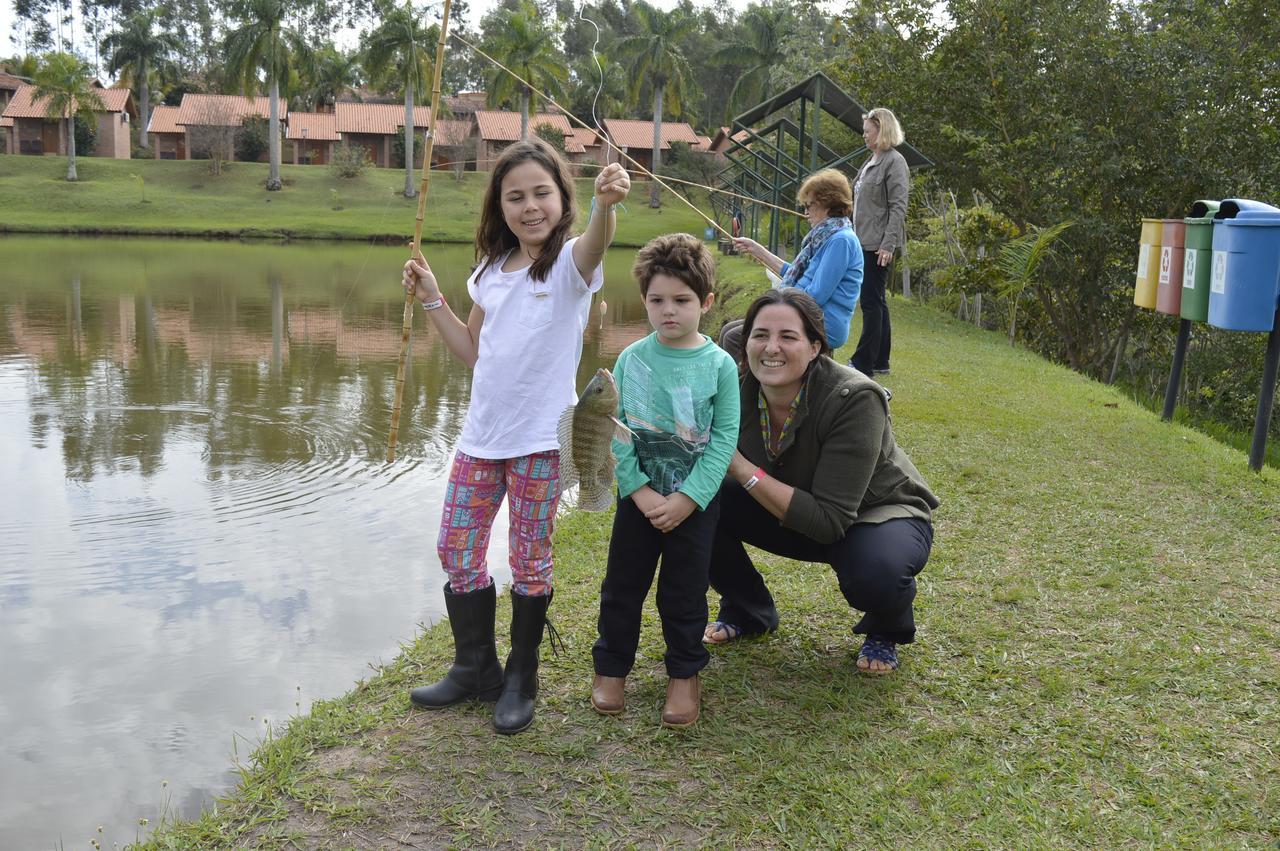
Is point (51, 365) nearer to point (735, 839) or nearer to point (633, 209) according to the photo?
point (735, 839)

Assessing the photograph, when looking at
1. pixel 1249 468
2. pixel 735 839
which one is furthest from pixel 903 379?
pixel 735 839

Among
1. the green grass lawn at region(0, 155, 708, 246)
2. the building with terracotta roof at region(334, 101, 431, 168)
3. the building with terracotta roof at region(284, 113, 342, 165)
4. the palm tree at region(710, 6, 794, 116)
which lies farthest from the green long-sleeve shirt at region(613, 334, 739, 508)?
the building with terracotta roof at region(284, 113, 342, 165)

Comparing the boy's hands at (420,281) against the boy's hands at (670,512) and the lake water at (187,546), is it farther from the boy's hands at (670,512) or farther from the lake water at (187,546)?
the lake water at (187,546)

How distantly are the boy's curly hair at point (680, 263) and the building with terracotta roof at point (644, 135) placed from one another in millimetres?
46874

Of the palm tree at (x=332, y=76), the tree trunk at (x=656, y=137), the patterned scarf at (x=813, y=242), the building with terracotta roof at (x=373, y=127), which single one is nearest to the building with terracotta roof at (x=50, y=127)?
the palm tree at (x=332, y=76)

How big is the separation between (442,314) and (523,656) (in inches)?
43.0

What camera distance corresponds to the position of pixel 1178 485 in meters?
6.22

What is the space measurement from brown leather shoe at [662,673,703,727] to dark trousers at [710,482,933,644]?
22.7 inches

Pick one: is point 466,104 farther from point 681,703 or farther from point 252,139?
point 681,703

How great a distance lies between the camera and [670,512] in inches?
123

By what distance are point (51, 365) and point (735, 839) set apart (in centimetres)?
1069

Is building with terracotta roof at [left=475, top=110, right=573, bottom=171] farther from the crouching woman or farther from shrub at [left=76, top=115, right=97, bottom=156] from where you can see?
the crouching woman

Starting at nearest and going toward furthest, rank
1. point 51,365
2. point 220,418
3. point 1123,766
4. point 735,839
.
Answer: point 735,839
point 1123,766
point 220,418
point 51,365

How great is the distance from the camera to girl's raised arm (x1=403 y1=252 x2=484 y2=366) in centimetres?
336
